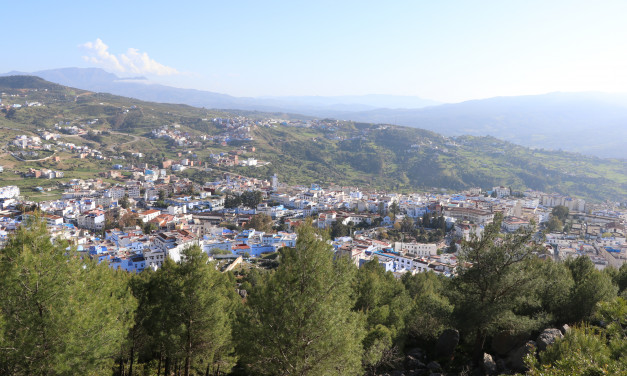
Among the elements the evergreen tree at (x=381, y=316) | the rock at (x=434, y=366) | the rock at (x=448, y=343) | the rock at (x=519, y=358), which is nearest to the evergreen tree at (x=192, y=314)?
the evergreen tree at (x=381, y=316)

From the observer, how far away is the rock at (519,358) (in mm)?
7734

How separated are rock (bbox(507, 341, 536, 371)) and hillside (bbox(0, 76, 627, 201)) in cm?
6090

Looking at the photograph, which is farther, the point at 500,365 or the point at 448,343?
the point at 448,343

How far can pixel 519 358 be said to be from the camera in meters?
8.12

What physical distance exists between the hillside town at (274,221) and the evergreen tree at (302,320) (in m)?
18.6

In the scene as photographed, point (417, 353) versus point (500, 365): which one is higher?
point (500, 365)

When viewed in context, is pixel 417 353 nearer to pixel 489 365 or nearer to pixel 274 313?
pixel 489 365

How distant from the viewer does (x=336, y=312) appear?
5.68m

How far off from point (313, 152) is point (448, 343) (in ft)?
268

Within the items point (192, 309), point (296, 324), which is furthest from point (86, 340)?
point (296, 324)

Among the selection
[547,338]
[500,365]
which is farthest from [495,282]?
[500,365]

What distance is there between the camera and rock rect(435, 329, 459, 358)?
9688 mm

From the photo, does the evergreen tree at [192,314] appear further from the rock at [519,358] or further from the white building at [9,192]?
the white building at [9,192]

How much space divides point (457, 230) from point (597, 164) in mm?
72146
